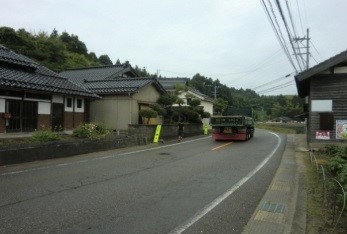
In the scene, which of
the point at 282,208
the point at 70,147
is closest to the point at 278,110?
the point at 70,147

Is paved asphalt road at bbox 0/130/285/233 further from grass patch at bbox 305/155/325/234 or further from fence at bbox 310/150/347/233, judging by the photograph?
fence at bbox 310/150/347/233

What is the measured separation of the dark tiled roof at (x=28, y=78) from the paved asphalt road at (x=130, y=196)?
6.22 metres

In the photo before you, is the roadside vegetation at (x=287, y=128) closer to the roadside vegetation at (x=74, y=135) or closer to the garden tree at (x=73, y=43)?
the roadside vegetation at (x=74, y=135)

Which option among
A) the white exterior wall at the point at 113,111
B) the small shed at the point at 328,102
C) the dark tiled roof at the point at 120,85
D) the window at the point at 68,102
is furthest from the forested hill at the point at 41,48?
the small shed at the point at 328,102

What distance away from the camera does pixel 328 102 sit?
18.3 metres

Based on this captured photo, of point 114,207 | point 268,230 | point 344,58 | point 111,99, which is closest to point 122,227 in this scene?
point 114,207

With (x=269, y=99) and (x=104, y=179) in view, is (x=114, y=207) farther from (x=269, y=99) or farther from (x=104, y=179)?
(x=269, y=99)

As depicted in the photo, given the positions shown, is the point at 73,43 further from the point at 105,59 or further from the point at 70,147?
the point at 70,147

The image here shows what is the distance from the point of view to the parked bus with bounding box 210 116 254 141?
2400 cm

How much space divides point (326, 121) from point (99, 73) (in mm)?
23294

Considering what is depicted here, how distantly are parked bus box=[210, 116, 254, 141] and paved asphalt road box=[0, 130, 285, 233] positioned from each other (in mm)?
10982

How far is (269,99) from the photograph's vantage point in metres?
120

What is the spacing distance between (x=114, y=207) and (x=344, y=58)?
15.1m

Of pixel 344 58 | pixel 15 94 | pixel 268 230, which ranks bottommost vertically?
pixel 268 230
